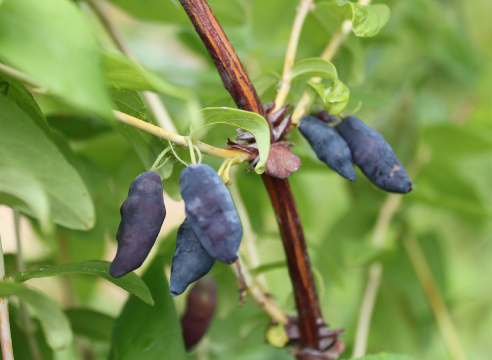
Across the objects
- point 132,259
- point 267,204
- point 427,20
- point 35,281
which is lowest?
point 35,281

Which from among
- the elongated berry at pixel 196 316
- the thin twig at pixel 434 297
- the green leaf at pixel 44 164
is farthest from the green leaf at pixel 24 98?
the thin twig at pixel 434 297

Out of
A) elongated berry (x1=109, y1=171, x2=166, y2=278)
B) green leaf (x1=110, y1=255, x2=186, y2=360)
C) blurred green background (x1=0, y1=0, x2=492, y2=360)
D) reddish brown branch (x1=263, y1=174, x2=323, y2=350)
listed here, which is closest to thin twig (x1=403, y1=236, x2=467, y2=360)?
blurred green background (x1=0, y1=0, x2=492, y2=360)

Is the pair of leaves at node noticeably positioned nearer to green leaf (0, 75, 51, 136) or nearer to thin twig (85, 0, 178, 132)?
green leaf (0, 75, 51, 136)

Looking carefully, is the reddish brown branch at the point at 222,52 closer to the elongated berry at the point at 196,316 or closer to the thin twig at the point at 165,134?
the thin twig at the point at 165,134

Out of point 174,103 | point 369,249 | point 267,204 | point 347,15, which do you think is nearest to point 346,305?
point 267,204

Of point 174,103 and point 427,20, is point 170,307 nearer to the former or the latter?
point 174,103

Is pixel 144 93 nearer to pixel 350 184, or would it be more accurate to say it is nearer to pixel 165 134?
pixel 165 134
